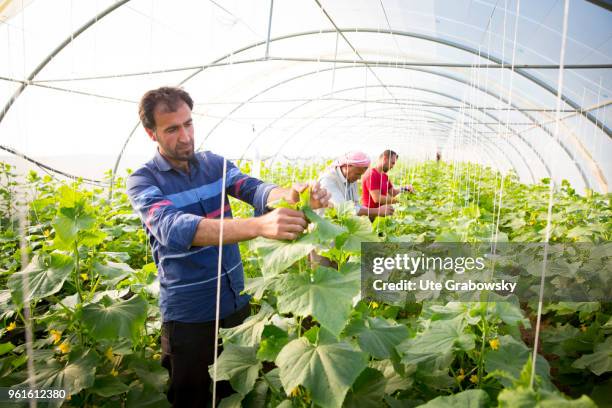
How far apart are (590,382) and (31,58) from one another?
7293 mm

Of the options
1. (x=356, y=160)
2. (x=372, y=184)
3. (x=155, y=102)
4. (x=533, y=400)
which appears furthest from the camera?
(x=372, y=184)

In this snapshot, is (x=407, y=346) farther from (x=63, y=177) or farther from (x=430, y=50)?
(x=63, y=177)

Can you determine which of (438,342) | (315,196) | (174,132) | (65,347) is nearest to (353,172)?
(174,132)

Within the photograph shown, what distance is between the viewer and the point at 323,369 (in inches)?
43.0

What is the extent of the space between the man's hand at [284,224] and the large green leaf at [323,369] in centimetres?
32

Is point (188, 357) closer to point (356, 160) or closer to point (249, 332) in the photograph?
point (249, 332)

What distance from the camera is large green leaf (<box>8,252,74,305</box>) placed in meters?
1.46

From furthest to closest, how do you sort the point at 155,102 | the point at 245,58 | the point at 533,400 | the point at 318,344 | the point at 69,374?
the point at 245,58, the point at 155,102, the point at 69,374, the point at 318,344, the point at 533,400

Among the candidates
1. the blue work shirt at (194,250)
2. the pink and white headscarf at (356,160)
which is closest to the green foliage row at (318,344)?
the blue work shirt at (194,250)

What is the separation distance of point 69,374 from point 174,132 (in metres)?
1.05

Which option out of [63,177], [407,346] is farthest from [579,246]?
[63,177]

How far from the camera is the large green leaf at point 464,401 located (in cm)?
102

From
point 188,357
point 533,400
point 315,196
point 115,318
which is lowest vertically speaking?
point 188,357

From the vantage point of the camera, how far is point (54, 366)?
157cm
